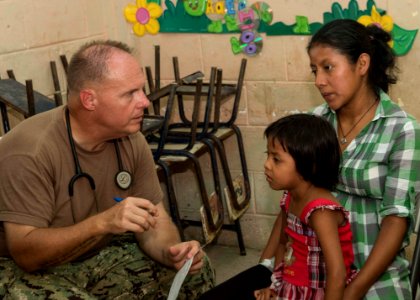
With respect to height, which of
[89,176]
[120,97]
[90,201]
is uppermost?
[120,97]

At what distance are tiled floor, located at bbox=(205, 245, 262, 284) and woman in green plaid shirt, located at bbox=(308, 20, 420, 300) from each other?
58.4 inches

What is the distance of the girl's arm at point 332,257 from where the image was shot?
1.93 m

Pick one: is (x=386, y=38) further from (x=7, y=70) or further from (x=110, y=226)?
(x=7, y=70)

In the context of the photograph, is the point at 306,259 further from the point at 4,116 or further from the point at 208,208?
the point at 4,116

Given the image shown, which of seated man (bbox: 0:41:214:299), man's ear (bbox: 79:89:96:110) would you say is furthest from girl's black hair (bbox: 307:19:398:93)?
man's ear (bbox: 79:89:96:110)

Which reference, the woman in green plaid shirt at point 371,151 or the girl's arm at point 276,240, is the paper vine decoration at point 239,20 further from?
the girl's arm at point 276,240

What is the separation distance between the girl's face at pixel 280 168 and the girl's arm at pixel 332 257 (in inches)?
6.2

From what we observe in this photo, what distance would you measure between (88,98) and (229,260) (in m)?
1.85

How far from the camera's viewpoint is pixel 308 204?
2.01 metres

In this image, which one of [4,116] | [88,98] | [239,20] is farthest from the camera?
[239,20]

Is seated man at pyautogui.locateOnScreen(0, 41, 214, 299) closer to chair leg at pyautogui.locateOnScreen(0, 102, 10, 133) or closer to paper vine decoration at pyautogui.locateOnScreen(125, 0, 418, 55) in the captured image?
chair leg at pyautogui.locateOnScreen(0, 102, 10, 133)

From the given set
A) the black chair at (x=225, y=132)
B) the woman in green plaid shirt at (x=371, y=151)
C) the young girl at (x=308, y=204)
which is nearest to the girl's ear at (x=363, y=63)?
the woman in green plaid shirt at (x=371, y=151)

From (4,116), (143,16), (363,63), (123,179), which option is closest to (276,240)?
(123,179)

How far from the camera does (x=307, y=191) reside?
80.9 inches
